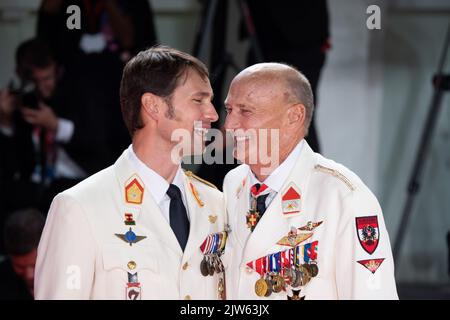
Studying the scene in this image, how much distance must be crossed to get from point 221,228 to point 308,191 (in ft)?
1.05

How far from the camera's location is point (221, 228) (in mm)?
3027

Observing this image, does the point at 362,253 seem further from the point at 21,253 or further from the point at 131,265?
the point at 21,253

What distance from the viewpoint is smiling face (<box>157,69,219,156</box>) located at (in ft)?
9.65

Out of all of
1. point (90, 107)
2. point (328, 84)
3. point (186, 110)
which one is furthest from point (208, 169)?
point (186, 110)

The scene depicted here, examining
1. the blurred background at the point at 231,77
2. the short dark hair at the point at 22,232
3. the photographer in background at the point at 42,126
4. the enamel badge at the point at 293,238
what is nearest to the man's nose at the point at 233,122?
the enamel badge at the point at 293,238

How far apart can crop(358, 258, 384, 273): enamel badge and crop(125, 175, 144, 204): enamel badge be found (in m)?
0.69

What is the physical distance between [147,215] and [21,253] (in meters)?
1.56

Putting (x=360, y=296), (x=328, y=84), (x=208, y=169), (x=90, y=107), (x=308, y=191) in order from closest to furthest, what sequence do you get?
(x=360, y=296)
(x=308, y=191)
(x=208, y=169)
(x=90, y=107)
(x=328, y=84)

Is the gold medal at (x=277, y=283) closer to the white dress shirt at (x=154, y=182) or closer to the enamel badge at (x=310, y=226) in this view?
the enamel badge at (x=310, y=226)

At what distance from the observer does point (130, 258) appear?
2764 millimetres

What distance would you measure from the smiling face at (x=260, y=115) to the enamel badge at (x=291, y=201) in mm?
132

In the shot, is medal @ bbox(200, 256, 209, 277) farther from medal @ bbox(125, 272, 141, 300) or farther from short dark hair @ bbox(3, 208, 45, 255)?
short dark hair @ bbox(3, 208, 45, 255)

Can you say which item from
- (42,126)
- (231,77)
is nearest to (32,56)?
(42,126)
